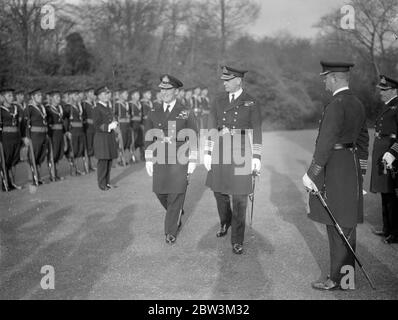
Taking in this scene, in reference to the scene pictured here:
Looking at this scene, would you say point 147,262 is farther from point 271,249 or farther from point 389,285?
point 389,285

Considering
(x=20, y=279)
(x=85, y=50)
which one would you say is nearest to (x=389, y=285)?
(x=20, y=279)

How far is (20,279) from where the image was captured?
15.0ft

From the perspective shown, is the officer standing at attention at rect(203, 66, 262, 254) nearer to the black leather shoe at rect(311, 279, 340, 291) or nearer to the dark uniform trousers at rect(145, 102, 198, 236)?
the dark uniform trousers at rect(145, 102, 198, 236)

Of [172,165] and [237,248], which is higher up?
[172,165]

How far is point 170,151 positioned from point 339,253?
255cm

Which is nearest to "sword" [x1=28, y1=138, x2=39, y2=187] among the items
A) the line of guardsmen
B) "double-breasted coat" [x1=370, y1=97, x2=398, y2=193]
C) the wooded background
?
the line of guardsmen

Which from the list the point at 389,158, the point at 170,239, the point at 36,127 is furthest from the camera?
the point at 36,127

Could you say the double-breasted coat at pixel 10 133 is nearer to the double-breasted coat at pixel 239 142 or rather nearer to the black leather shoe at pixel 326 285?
the double-breasted coat at pixel 239 142

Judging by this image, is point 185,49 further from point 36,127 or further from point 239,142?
point 239,142

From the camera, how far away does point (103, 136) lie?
31.3ft

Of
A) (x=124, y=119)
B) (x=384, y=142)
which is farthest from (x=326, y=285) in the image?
(x=124, y=119)

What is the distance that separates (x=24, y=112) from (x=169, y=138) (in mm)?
5586

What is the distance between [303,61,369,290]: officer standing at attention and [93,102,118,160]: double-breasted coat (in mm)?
5914

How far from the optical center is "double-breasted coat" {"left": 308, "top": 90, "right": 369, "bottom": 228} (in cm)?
411
